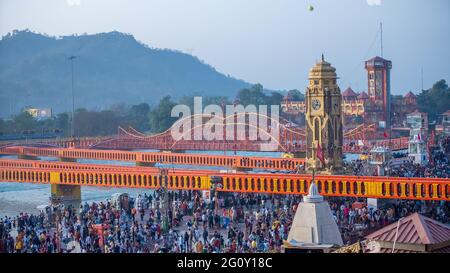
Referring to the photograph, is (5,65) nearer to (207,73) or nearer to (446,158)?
(207,73)

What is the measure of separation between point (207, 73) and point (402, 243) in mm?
128219

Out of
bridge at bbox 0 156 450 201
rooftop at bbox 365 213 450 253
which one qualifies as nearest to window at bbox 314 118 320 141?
bridge at bbox 0 156 450 201

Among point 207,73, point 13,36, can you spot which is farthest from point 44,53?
point 207,73

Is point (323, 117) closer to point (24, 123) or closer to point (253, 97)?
point (24, 123)

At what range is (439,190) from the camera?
25.8 meters

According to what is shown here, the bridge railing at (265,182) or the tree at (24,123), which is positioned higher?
the tree at (24,123)

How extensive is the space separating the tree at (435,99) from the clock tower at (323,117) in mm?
39660

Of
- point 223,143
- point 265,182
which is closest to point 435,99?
point 223,143

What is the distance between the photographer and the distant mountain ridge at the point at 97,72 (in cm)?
12575

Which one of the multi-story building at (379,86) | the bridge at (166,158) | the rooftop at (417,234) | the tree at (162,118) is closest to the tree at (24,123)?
the tree at (162,118)

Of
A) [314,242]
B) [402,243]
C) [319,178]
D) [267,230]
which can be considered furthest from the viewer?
[319,178]

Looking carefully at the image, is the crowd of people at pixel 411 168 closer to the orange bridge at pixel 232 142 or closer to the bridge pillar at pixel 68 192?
the bridge pillar at pixel 68 192

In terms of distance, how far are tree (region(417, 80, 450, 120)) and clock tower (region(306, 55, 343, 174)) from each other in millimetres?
39660

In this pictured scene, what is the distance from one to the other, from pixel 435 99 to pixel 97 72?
73120 mm
